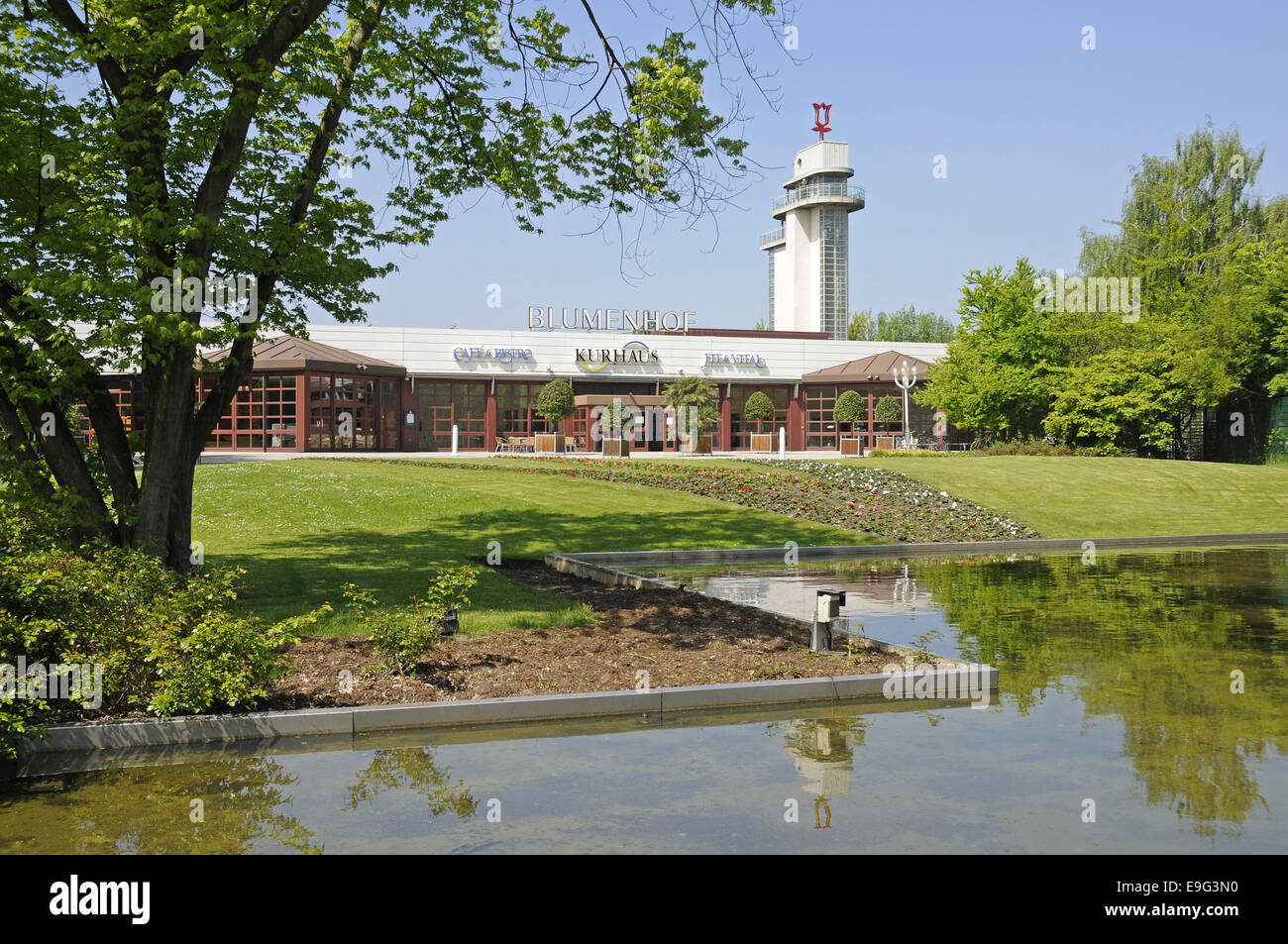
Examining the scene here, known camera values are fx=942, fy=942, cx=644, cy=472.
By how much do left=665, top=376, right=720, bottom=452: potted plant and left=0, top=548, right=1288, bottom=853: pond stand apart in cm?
3352

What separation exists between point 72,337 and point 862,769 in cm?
844

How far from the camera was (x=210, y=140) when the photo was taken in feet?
32.0

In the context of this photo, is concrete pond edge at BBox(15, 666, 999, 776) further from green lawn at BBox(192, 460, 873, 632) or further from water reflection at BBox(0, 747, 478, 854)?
green lawn at BBox(192, 460, 873, 632)

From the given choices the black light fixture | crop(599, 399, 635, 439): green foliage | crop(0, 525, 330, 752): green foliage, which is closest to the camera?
crop(0, 525, 330, 752): green foliage

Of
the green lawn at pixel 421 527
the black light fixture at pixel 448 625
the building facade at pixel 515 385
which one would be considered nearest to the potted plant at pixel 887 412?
the building facade at pixel 515 385

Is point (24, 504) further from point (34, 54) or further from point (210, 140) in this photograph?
point (34, 54)

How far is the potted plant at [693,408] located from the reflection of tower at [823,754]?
35.3 metres

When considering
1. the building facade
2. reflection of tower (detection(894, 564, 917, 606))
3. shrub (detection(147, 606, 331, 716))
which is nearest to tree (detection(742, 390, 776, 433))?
the building facade

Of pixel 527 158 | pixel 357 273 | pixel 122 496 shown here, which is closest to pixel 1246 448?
pixel 527 158

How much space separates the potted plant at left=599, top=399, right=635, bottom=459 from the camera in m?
35.6

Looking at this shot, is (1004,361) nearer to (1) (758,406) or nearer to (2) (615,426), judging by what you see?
(1) (758,406)

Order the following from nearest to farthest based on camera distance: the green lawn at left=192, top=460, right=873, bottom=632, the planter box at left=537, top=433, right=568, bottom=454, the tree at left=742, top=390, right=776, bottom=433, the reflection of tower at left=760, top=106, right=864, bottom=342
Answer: the green lawn at left=192, top=460, right=873, bottom=632, the planter box at left=537, top=433, right=568, bottom=454, the tree at left=742, top=390, right=776, bottom=433, the reflection of tower at left=760, top=106, right=864, bottom=342

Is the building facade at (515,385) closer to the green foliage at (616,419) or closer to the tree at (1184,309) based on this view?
the green foliage at (616,419)

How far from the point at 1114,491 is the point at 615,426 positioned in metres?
20.3
